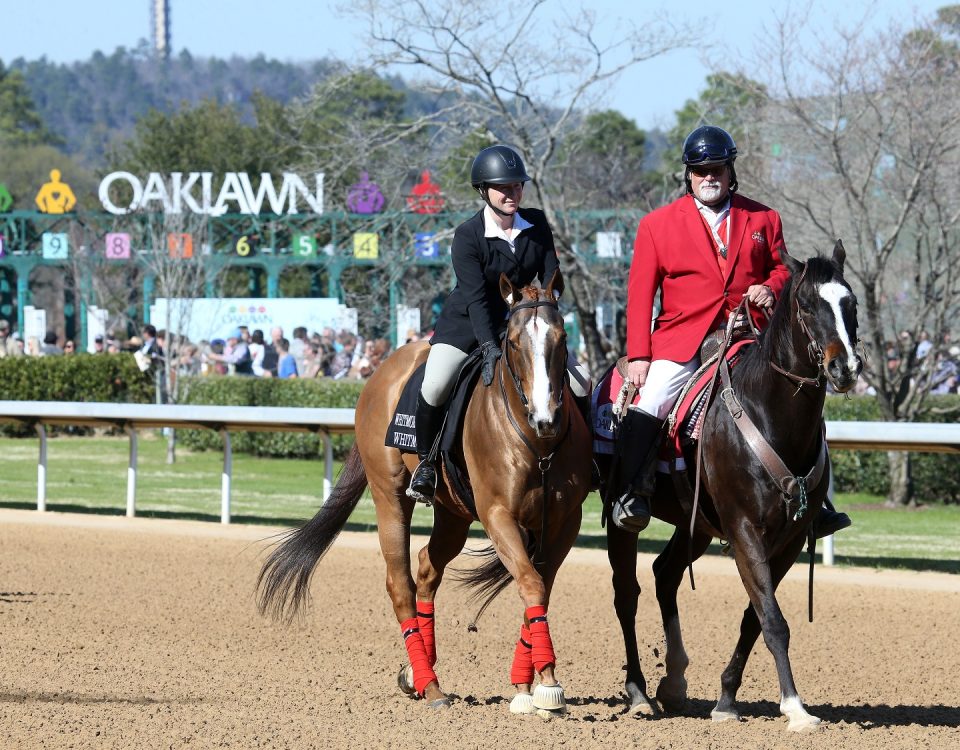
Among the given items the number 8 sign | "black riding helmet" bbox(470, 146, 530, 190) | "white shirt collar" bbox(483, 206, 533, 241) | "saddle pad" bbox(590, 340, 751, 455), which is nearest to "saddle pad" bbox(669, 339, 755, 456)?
"saddle pad" bbox(590, 340, 751, 455)

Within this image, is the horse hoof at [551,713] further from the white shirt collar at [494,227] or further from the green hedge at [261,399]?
the green hedge at [261,399]

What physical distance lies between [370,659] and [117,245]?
30081 millimetres

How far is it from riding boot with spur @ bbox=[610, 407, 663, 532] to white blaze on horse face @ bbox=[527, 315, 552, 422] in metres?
0.95

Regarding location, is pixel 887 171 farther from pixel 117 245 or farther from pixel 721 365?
pixel 117 245

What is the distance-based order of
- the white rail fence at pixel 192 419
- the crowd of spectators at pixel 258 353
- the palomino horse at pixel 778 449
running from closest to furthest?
1. the palomino horse at pixel 778 449
2. the white rail fence at pixel 192 419
3. the crowd of spectators at pixel 258 353

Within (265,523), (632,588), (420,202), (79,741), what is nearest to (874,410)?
(420,202)

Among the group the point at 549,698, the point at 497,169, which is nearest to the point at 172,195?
the point at 497,169

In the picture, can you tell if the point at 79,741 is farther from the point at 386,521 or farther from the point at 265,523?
the point at 265,523

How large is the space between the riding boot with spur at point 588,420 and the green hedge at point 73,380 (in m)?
19.5

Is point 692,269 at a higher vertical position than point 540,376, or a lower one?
higher

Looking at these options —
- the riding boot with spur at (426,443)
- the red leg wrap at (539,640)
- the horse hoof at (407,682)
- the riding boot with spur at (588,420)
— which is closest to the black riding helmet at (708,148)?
the riding boot with spur at (588,420)

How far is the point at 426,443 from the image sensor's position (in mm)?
6797

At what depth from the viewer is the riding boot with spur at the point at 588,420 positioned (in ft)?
21.8

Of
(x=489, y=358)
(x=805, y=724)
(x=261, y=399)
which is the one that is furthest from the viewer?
(x=261, y=399)
